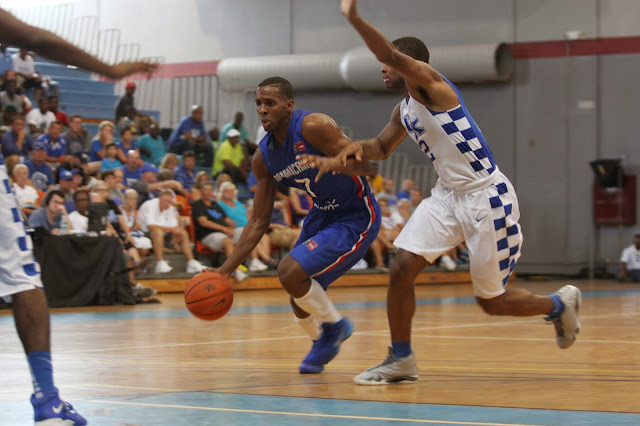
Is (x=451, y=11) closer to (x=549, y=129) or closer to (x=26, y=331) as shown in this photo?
(x=549, y=129)

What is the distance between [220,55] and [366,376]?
19503 millimetres

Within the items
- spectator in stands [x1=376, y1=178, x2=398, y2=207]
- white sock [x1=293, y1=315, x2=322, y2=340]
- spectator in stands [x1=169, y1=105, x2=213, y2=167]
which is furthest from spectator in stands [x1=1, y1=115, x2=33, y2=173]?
white sock [x1=293, y1=315, x2=322, y2=340]

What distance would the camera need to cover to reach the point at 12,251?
3.68 m

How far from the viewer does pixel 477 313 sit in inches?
399

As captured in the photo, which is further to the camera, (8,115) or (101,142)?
(101,142)

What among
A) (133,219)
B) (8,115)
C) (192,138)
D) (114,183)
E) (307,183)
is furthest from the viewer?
(192,138)

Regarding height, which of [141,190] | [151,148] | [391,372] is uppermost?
[151,148]

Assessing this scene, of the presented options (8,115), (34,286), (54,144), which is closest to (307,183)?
(34,286)

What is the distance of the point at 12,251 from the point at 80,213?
338 inches

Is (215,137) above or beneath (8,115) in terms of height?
beneath

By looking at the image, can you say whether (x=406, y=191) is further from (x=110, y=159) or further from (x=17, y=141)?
(x=17, y=141)

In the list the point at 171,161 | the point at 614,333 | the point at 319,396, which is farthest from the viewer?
the point at 171,161

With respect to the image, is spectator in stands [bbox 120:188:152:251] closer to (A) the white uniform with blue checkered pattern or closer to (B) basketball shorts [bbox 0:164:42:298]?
(A) the white uniform with blue checkered pattern

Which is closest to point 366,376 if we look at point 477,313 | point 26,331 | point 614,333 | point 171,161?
point 26,331
